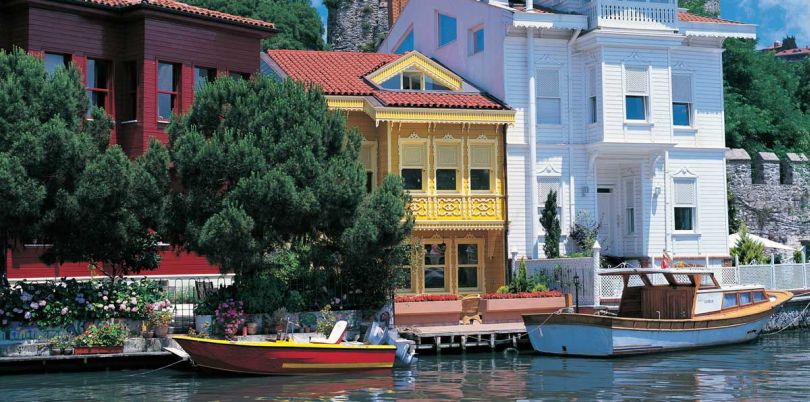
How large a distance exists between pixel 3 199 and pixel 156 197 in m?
3.97

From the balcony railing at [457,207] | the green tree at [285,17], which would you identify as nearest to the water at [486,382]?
the balcony railing at [457,207]

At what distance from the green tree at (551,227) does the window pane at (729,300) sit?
5504mm

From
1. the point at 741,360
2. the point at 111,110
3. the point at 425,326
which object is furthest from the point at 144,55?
the point at 741,360

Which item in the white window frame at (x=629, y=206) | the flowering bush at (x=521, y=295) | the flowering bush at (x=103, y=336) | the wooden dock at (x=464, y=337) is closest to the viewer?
the flowering bush at (x=103, y=336)

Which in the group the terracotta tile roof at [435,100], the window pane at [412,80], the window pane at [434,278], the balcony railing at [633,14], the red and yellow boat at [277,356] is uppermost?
the balcony railing at [633,14]

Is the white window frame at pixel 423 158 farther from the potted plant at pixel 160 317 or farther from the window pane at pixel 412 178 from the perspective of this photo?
the potted plant at pixel 160 317

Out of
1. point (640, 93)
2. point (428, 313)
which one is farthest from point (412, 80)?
point (428, 313)

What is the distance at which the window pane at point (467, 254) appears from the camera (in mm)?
37281

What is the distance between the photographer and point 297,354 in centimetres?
2572

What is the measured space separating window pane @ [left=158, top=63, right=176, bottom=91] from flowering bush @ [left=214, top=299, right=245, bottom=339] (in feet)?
28.3

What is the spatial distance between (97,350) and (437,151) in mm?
13800

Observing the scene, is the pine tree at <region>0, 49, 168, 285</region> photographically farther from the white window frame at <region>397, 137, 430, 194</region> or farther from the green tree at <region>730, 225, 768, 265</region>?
the green tree at <region>730, 225, 768, 265</region>

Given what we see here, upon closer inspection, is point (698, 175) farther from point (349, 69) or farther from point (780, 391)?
A: point (780, 391)

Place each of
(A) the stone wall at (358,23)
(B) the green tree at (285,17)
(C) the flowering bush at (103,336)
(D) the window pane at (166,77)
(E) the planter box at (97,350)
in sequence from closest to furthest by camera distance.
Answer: (E) the planter box at (97,350) < (C) the flowering bush at (103,336) < (D) the window pane at (166,77) < (B) the green tree at (285,17) < (A) the stone wall at (358,23)
